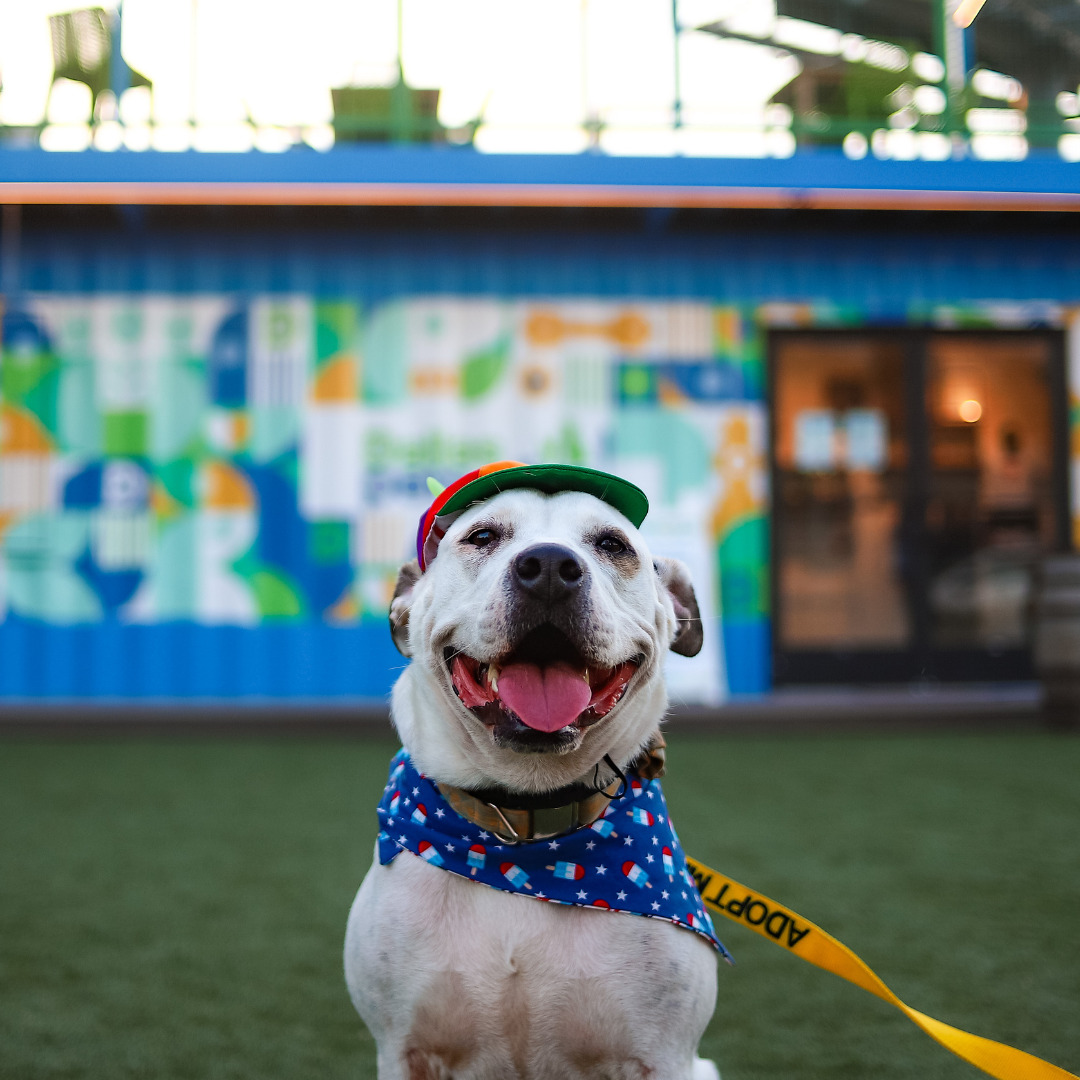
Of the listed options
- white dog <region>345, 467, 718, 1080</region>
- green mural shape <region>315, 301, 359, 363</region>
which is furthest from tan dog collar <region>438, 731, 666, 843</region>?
green mural shape <region>315, 301, 359, 363</region>

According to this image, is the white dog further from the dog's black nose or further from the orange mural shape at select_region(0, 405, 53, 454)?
the orange mural shape at select_region(0, 405, 53, 454)

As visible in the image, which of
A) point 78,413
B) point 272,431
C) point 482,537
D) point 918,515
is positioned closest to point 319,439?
point 272,431

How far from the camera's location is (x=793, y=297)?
7.16 m

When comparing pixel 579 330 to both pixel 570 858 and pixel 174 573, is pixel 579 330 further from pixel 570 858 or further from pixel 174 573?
pixel 570 858

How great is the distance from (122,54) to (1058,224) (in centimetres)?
647

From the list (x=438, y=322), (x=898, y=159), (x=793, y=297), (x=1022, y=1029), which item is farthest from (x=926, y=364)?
(x=1022, y=1029)

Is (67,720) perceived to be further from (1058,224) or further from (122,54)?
(1058,224)

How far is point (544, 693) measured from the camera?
62.6 inches

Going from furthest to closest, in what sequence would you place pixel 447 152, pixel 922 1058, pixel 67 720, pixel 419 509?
pixel 419 509
pixel 67 720
pixel 447 152
pixel 922 1058

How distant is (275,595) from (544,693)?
18.3 feet

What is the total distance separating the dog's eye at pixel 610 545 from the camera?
1.77m

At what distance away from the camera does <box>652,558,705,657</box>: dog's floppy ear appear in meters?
1.96

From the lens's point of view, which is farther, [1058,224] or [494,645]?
[1058,224]

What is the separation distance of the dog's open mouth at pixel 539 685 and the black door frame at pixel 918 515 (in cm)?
578
